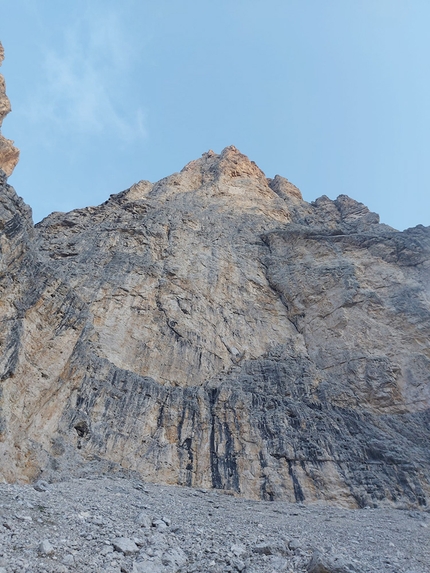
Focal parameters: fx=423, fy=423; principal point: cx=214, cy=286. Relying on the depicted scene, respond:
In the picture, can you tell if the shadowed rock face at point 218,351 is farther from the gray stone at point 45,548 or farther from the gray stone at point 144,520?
the gray stone at point 45,548

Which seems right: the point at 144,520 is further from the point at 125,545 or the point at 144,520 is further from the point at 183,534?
the point at 125,545

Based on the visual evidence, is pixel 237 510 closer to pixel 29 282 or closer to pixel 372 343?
pixel 29 282

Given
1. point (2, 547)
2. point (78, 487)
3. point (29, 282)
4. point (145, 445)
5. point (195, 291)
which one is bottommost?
point (2, 547)

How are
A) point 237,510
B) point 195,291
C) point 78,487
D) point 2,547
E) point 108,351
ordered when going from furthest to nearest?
point 195,291
point 108,351
point 237,510
point 78,487
point 2,547

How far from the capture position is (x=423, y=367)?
23609mm

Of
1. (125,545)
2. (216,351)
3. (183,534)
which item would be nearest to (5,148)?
(216,351)

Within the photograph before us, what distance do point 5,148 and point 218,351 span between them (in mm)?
25282

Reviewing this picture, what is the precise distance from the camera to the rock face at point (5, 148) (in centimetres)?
3353

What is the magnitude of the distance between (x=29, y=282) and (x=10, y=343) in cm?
288

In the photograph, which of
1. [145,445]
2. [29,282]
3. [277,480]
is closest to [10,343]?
[29,282]

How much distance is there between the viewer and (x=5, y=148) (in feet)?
116

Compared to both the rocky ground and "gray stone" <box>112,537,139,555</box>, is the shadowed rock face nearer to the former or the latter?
the rocky ground

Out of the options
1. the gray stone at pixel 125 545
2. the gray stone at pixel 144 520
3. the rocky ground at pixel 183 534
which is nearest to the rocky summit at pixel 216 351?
the rocky ground at pixel 183 534

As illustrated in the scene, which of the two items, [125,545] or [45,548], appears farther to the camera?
[125,545]
